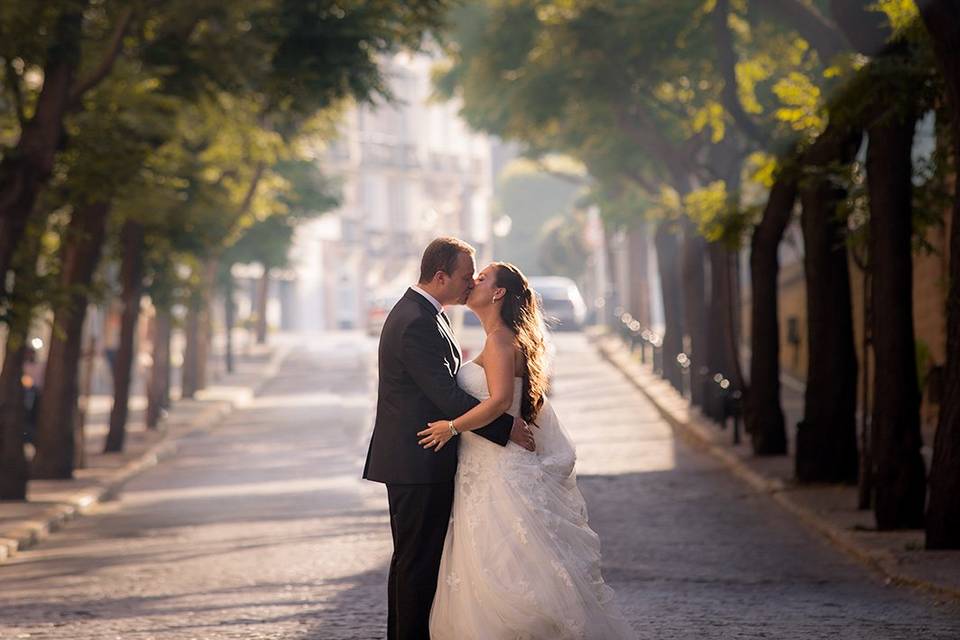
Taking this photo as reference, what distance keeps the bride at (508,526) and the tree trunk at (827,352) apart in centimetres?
965

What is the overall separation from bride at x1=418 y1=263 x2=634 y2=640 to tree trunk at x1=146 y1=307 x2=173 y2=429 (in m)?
24.5

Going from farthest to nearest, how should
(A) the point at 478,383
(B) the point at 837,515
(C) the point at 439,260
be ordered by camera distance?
(B) the point at 837,515
(A) the point at 478,383
(C) the point at 439,260

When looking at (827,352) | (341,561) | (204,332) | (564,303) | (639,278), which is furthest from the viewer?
(564,303)

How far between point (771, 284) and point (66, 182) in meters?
7.44

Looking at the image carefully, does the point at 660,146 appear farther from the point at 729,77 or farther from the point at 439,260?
the point at 439,260

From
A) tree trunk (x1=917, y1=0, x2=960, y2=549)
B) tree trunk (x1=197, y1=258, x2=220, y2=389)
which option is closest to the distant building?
tree trunk (x1=197, y1=258, x2=220, y2=389)

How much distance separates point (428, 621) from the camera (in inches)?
334

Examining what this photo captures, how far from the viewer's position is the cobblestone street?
1086cm

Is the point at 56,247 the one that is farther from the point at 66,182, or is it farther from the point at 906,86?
the point at 906,86

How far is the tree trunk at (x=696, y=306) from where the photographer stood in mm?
31500

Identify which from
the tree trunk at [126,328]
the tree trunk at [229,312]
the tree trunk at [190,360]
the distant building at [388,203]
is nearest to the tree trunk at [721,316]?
the tree trunk at [126,328]

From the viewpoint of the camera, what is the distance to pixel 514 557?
853 centimetres

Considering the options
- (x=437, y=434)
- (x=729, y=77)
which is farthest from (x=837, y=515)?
(x=437, y=434)

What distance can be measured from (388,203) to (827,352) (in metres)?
98.2
